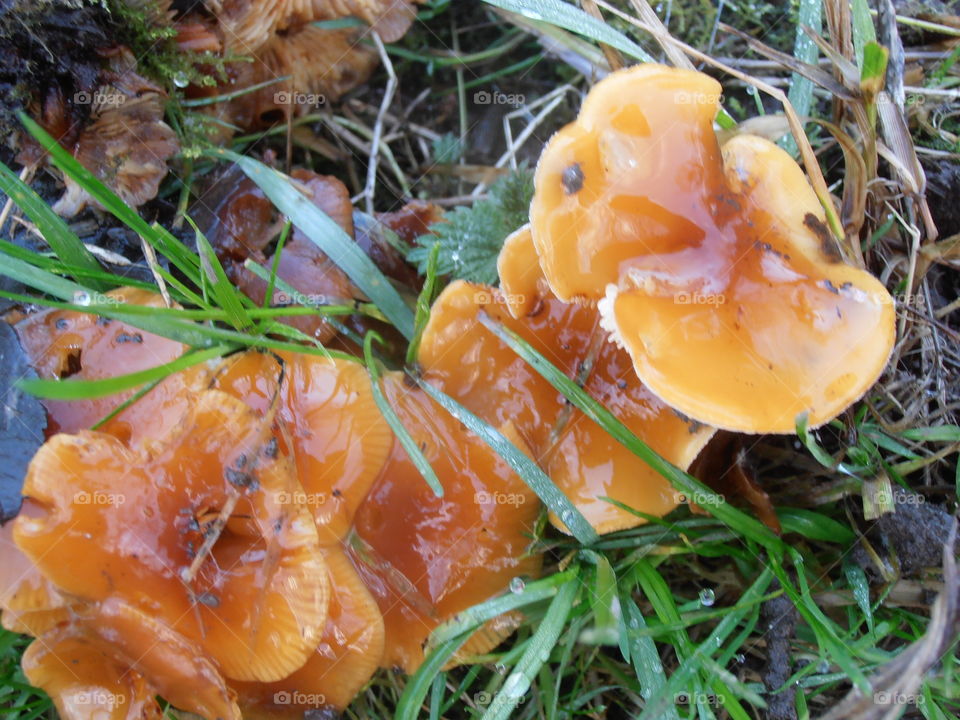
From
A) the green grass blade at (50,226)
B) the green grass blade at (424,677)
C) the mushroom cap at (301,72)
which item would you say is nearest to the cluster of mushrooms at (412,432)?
the green grass blade at (424,677)

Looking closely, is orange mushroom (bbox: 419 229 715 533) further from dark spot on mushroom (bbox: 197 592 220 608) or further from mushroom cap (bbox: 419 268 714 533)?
dark spot on mushroom (bbox: 197 592 220 608)

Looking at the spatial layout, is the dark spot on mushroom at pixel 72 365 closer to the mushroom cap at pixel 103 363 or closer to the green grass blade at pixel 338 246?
the mushroom cap at pixel 103 363

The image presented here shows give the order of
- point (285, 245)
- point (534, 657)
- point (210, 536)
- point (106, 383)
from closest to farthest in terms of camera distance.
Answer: point (106, 383) → point (210, 536) → point (534, 657) → point (285, 245)

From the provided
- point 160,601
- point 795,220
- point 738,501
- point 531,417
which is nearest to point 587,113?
point 795,220

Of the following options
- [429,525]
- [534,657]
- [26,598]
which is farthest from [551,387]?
[26,598]

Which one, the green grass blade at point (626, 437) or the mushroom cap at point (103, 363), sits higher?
the mushroom cap at point (103, 363)

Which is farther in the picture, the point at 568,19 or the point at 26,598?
the point at 568,19

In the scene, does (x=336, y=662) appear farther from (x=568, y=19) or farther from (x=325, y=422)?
(x=568, y=19)

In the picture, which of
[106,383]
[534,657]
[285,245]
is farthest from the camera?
[285,245]
